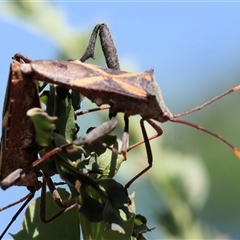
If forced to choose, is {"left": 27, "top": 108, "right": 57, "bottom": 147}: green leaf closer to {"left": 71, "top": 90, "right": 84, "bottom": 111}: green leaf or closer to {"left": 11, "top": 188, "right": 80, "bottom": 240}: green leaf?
{"left": 71, "top": 90, "right": 84, "bottom": 111}: green leaf

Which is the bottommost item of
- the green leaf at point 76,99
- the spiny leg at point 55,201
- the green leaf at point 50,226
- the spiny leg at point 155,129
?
the green leaf at point 50,226

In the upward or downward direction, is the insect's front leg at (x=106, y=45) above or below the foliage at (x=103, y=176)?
above

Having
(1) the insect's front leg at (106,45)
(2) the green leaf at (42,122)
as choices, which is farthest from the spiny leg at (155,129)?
(2) the green leaf at (42,122)

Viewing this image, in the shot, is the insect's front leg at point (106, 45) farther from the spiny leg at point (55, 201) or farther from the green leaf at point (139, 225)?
the green leaf at point (139, 225)

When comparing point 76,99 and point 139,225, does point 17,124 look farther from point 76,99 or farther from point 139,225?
point 139,225

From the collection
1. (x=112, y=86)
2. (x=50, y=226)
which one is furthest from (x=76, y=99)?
(x=50, y=226)

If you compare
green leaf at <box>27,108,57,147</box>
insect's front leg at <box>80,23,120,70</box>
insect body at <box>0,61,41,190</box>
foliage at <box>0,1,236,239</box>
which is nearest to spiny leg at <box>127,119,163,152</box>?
foliage at <box>0,1,236,239</box>
